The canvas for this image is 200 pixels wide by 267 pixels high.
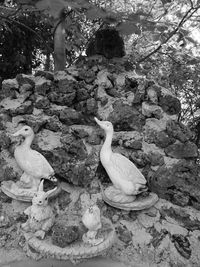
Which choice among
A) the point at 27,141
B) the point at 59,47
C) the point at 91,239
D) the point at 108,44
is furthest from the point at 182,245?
the point at 59,47

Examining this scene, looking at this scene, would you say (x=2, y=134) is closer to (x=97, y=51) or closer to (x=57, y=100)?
(x=57, y=100)

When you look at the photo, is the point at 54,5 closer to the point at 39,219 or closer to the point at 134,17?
the point at 134,17

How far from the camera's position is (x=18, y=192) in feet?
7.59

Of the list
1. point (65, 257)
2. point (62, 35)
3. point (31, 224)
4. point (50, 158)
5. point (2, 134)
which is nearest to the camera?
point (65, 257)

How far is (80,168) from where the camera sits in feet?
8.16

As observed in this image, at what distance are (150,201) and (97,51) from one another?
192cm

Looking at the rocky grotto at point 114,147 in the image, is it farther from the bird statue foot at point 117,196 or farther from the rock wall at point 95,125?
the bird statue foot at point 117,196

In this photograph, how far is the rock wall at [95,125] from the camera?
251 centimetres

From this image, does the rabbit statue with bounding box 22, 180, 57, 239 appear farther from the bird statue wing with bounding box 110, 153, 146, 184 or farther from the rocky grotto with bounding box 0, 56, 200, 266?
the bird statue wing with bounding box 110, 153, 146, 184

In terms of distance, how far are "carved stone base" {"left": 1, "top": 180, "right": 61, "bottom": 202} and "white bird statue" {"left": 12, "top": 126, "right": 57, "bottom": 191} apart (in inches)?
1.8

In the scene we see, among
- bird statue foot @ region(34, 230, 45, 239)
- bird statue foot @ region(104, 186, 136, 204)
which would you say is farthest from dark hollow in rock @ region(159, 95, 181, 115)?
bird statue foot @ region(34, 230, 45, 239)

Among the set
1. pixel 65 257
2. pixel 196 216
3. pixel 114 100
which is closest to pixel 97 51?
pixel 114 100

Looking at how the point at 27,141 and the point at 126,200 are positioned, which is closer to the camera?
the point at 126,200

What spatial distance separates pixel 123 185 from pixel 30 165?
807mm
